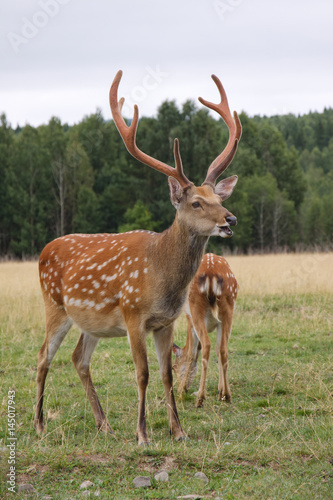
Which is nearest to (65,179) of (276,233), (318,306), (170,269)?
(276,233)

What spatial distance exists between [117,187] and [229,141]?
3665cm

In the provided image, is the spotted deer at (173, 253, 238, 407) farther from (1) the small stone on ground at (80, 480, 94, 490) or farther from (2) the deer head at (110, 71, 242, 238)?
(1) the small stone on ground at (80, 480, 94, 490)

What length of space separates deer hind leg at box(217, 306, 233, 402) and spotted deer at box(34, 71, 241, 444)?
3.64 ft

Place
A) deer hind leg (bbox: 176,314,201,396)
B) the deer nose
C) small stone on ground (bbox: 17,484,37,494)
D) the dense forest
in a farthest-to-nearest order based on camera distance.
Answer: the dense forest
deer hind leg (bbox: 176,314,201,396)
the deer nose
small stone on ground (bbox: 17,484,37,494)

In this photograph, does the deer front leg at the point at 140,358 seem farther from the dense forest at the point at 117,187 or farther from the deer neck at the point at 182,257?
the dense forest at the point at 117,187

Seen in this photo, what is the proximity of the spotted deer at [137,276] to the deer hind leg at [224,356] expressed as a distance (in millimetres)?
1109

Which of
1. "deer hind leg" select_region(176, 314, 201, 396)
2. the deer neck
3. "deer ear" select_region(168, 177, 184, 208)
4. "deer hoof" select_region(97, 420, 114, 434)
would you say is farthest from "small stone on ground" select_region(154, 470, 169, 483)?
"deer hind leg" select_region(176, 314, 201, 396)

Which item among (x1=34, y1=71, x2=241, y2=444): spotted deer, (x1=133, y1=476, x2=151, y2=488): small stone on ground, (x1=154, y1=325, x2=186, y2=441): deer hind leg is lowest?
(x1=133, y1=476, x2=151, y2=488): small stone on ground

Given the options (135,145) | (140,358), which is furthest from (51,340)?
(135,145)

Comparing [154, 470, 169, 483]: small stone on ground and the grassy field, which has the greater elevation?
[154, 470, 169, 483]: small stone on ground

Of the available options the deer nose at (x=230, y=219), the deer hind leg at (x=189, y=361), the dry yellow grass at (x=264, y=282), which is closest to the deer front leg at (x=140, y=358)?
the deer nose at (x=230, y=219)

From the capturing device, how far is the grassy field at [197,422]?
3.98m

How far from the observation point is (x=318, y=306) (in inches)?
464

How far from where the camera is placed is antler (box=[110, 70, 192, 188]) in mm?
5164
